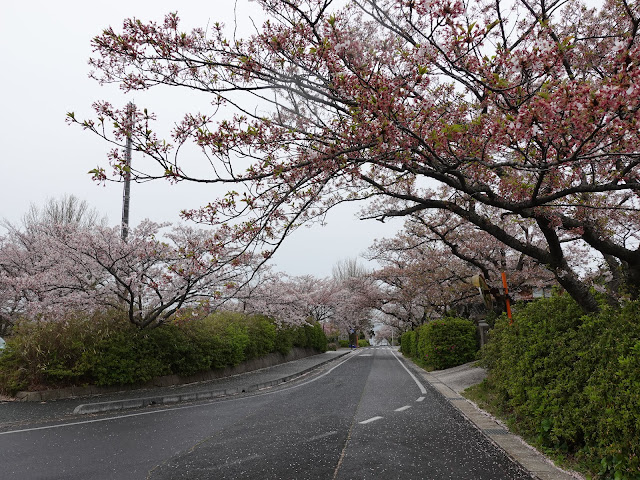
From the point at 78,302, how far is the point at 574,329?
12.7m

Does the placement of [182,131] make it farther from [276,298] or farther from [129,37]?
[276,298]

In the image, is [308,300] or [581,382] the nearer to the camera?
[581,382]

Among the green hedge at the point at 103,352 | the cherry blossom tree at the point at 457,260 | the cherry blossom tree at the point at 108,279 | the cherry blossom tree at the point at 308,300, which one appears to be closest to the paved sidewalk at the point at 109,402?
the green hedge at the point at 103,352

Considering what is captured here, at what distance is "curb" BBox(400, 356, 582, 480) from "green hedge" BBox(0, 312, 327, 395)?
29.8ft

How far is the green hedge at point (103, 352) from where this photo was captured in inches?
418

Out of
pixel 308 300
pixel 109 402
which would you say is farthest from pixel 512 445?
pixel 308 300

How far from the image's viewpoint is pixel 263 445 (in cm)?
569

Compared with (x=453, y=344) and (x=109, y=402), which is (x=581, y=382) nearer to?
(x=109, y=402)

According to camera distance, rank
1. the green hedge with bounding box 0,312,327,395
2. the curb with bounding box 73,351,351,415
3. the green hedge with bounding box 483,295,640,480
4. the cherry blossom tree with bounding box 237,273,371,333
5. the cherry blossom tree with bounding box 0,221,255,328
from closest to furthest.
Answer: the green hedge with bounding box 483,295,640,480, the curb with bounding box 73,351,351,415, the green hedge with bounding box 0,312,327,395, the cherry blossom tree with bounding box 0,221,255,328, the cherry blossom tree with bounding box 237,273,371,333

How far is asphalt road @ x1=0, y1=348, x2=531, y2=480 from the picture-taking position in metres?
4.58

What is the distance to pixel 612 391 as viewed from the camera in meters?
3.79

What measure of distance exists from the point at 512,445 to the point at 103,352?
1069 centimetres

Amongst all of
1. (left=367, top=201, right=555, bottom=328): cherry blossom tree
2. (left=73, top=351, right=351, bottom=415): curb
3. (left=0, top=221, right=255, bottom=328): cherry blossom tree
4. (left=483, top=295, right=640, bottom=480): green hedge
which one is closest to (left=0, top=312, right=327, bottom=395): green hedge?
(left=0, top=221, right=255, bottom=328): cherry blossom tree

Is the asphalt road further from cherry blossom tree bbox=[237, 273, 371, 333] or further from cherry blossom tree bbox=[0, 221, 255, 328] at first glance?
cherry blossom tree bbox=[237, 273, 371, 333]
